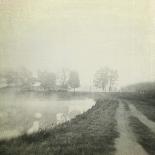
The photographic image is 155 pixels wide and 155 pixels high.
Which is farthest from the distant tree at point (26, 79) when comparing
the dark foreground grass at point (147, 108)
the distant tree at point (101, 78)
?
the dark foreground grass at point (147, 108)

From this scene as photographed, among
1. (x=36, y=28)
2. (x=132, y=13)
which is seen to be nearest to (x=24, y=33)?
(x=36, y=28)

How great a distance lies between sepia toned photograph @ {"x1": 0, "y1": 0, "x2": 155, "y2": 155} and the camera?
3420mm

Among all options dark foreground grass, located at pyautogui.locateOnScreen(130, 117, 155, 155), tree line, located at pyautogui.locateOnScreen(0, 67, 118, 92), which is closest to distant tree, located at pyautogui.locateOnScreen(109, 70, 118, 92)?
tree line, located at pyautogui.locateOnScreen(0, 67, 118, 92)

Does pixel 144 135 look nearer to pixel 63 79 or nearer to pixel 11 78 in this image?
pixel 63 79

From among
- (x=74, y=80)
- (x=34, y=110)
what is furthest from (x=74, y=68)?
(x=34, y=110)

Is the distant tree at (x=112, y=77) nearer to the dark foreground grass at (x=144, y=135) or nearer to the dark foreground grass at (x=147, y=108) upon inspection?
the dark foreground grass at (x=147, y=108)

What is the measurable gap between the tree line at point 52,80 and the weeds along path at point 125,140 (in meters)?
0.30

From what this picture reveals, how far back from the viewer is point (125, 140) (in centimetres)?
325

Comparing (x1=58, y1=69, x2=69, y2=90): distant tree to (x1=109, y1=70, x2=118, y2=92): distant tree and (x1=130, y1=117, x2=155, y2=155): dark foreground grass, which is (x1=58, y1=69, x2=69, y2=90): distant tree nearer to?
(x1=109, y1=70, x2=118, y2=92): distant tree

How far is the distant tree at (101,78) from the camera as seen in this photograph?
3.48m

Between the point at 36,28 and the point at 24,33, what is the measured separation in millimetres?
118

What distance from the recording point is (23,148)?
129 inches

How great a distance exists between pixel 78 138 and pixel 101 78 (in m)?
0.57

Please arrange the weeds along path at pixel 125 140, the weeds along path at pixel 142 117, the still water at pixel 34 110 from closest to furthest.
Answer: the weeds along path at pixel 125 140 → the weeds along path at pixel 142 117 → the still water at pixel 34 110
